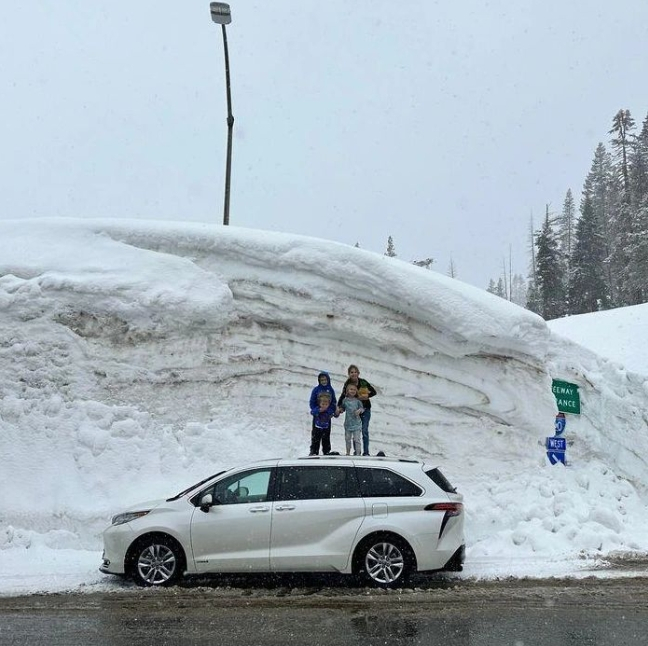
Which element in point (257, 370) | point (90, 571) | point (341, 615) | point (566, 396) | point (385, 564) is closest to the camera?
point (341, 615)

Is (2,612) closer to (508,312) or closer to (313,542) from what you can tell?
(313,542)

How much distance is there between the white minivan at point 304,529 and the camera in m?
7.20

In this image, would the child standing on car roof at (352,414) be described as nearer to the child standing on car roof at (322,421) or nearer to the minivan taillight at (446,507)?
the child standing on car roof at (322,421)

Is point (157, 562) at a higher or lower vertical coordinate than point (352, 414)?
lower

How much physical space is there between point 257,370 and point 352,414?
2266mm

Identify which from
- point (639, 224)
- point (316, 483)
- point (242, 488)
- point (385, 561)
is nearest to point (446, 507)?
point (385, 561)

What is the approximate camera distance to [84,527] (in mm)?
9523

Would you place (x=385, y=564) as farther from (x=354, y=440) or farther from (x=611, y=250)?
(x=611, y=250)

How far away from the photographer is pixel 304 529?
23.8 feet

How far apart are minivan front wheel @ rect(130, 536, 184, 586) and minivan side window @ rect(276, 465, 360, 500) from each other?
135cm

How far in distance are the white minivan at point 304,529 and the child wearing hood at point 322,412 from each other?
111 inches

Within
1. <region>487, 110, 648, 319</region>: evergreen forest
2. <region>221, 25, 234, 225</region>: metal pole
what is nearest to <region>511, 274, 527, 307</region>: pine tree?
<region>487, 110, 648, 319</region>: evergreen forest

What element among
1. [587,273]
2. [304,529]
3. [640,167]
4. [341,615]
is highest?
[640,167]

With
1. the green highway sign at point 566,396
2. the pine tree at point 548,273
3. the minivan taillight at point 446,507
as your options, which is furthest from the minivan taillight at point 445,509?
the pine tree at point 548,273
